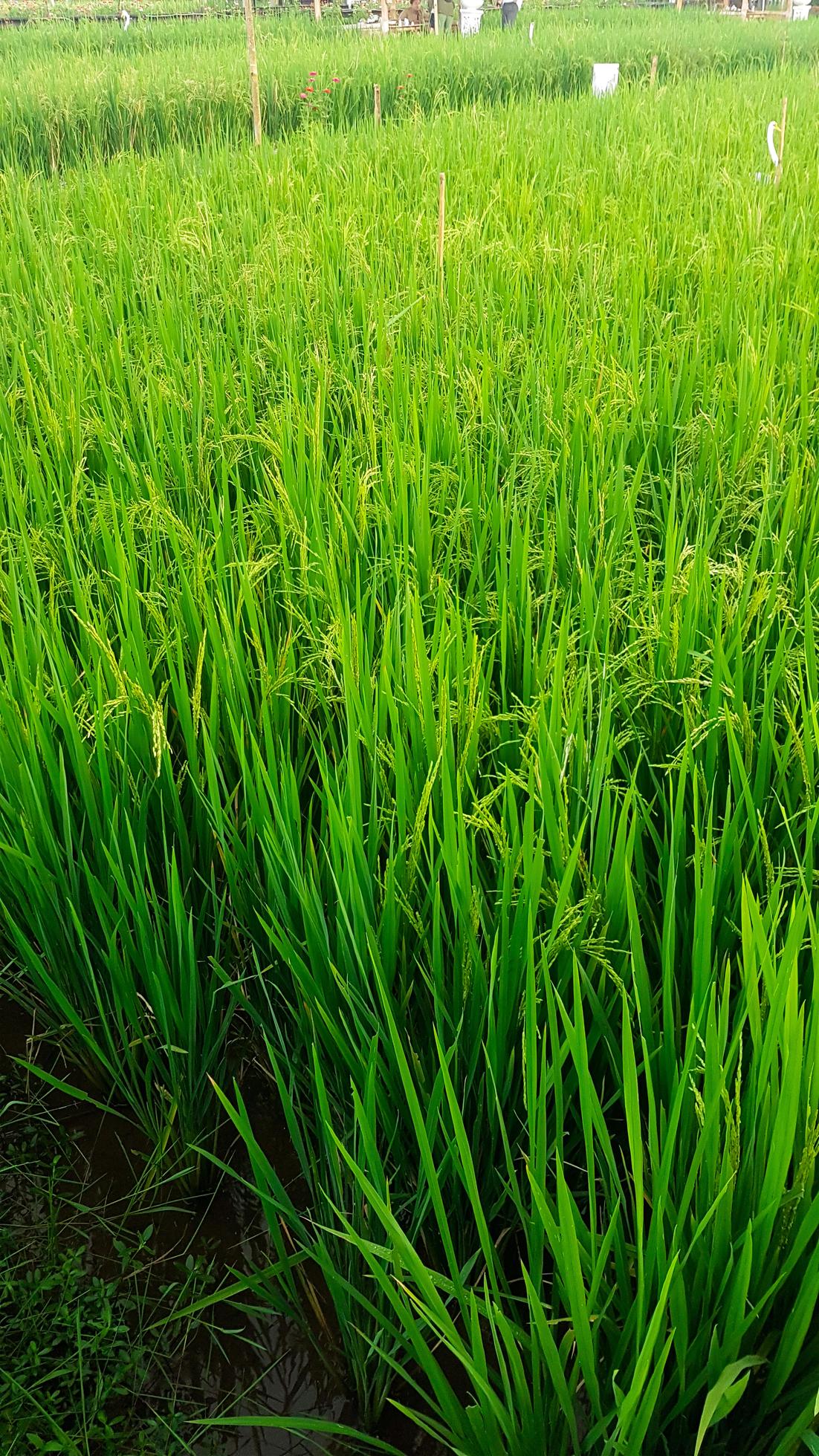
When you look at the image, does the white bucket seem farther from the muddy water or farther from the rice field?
the muddy water

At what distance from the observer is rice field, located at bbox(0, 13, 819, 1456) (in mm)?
822

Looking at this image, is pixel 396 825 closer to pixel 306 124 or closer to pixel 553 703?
pixel 553 703

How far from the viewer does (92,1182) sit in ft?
4.13

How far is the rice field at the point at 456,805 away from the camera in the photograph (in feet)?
2.70

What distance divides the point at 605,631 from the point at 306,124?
5132 mm

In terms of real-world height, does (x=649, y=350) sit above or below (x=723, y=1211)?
above

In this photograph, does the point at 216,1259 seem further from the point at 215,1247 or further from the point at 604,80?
the point at 604,80

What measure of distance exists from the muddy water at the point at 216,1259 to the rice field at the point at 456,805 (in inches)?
1.5

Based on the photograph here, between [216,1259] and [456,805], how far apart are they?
0.55 meters

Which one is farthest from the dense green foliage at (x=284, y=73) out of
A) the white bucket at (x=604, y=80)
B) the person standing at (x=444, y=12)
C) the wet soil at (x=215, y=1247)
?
the wet soil at (x=215, y=1247)

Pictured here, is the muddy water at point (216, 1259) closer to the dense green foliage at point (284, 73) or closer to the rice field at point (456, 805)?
the rice field at point (456, 805)

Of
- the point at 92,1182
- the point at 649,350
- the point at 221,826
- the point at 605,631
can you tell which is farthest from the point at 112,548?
the point at 649,350

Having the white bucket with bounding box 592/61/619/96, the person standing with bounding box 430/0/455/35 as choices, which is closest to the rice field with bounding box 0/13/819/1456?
the white bucket with bounding box 592/61/619/96

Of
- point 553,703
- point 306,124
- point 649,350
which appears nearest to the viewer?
point 553,703
